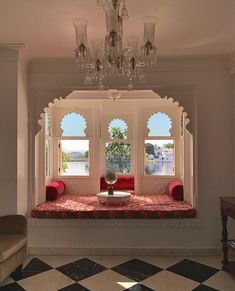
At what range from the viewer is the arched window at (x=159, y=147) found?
202 inches

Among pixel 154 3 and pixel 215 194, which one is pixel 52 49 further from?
pixel 215 194

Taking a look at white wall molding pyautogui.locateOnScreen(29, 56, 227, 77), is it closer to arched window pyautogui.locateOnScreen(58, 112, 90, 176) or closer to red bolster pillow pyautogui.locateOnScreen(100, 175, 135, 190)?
arched window pyautogui.locateOnScreen(58, 112, 90, 176)

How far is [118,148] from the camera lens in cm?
525

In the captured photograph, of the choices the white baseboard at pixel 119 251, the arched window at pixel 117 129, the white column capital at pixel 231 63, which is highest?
the white column capital at pixel 231 63

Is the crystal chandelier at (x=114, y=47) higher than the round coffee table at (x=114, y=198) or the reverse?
higher

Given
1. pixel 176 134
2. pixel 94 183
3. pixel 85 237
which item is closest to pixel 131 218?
pixel 85 237

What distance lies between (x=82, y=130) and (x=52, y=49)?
1.93 metres

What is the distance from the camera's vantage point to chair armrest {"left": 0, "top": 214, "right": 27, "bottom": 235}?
3232 mm

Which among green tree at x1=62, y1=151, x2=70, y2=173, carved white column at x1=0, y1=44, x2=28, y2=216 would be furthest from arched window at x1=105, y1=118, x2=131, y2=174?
carved white column at x1=0, y1=44, x2=28, y2=216

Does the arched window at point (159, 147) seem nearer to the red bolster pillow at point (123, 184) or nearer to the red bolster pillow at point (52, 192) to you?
the red bolster pillow at point (123, 184)

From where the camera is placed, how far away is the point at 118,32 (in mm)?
2049

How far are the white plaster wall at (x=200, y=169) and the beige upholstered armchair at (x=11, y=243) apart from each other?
23.4 inches

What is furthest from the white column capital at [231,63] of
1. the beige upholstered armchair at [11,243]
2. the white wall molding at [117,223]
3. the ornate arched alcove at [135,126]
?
the beige upholstered armchair at [11,243]

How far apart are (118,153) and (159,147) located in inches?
29.8
